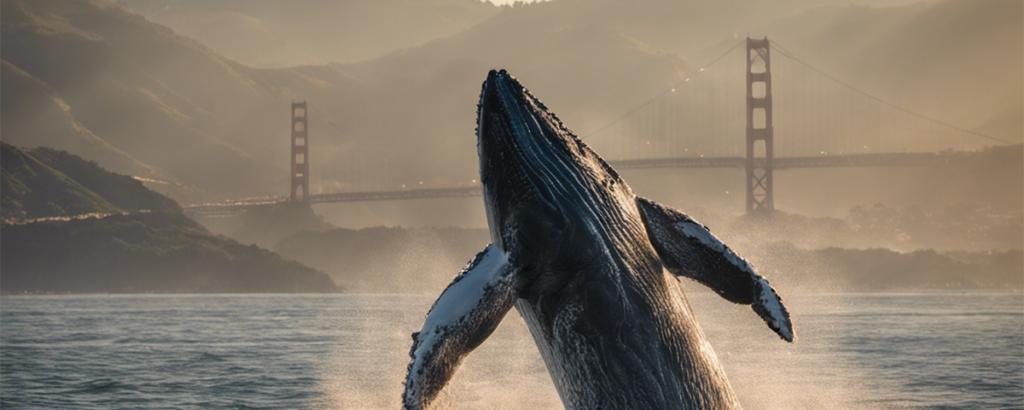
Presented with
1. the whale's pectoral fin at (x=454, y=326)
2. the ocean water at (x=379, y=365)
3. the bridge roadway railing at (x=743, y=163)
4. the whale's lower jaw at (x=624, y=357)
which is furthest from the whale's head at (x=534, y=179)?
the bridge roadway railing at (x=743, y=163)

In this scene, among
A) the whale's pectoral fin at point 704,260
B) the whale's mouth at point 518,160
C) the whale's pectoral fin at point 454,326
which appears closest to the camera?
the whale's pectoral fin at point 454,326

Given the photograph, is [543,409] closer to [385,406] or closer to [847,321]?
[385,406]

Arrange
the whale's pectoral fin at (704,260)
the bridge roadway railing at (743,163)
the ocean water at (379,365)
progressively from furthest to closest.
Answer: the bridge roadway railing at (743,163) → the ocean water at (379,365) → the whale's pectoral fin at (704,260)

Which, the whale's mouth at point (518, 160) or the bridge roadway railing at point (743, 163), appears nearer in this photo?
the whale's mouth at point (518, 160)

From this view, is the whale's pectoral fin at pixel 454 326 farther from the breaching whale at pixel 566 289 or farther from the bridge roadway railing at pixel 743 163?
the bridge roadway railing at pixel 743 163

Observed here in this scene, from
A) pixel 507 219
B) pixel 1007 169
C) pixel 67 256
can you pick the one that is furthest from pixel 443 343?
pixel 1007 169

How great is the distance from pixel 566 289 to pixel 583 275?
79 millimetres

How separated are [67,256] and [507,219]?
120 metres

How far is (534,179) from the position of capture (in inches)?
119

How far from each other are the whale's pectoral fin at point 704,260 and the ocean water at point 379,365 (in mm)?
1043

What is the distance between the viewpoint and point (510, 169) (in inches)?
120

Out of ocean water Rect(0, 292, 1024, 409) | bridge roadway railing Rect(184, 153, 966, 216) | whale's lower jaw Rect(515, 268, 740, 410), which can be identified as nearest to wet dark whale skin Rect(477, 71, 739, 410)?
whale's lower jaw Rect(515, 268, 740, 410)

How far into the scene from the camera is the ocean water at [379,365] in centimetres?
1975

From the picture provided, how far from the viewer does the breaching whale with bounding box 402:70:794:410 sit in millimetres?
2902
